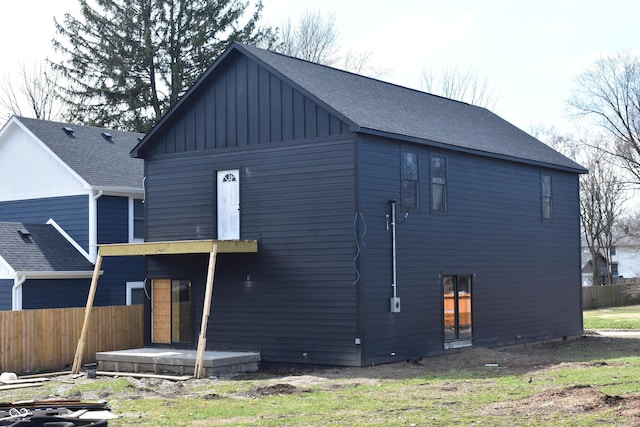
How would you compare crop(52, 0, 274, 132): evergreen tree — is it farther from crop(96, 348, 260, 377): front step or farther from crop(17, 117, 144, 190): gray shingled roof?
crop(96, 348, 260, 377): front step

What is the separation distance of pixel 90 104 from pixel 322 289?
26897 mm

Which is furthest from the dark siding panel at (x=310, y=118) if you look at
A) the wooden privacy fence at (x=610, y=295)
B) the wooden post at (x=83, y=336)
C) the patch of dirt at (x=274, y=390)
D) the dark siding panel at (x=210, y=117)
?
the wooden privacy fence at (x=610, y=295)

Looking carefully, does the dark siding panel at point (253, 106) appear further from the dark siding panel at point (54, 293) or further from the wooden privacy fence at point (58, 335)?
the dark siding panel at point (54, 293)

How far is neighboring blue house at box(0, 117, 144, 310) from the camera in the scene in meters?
25.4

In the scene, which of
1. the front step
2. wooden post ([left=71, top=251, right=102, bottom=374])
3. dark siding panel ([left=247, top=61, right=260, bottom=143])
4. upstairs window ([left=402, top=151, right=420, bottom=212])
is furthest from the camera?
dark siding panel ([left=247, top=61, right=260, bottom=143])

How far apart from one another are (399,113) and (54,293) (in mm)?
10145

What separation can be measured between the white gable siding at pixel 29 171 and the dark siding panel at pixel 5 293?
3.34 metres

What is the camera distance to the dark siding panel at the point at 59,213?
1003 inches

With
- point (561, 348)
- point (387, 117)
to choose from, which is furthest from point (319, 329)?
point (561, 348)

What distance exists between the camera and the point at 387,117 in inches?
836

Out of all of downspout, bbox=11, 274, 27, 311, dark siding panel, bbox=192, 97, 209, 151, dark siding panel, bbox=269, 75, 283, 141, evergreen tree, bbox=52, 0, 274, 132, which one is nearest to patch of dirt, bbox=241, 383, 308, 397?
dark siding panel, bbox=269, 75, 283, 141

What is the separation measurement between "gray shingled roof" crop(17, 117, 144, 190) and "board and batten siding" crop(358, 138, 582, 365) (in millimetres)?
9109

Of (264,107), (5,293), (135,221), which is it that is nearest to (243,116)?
(264,107)

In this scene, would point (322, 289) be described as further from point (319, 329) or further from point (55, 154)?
point (55, 154)
